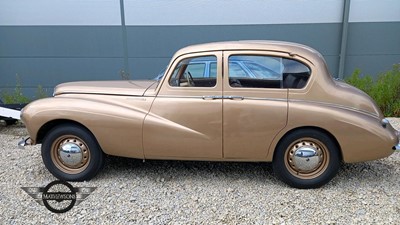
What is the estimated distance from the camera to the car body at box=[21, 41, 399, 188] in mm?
3291

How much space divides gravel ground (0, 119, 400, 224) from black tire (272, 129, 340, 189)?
0.13 meters

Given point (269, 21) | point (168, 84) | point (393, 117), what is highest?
point (269, 21)

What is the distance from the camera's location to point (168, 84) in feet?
11.6

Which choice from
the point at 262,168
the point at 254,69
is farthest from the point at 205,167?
the point at 254,69

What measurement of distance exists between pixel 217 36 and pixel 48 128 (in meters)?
5.46

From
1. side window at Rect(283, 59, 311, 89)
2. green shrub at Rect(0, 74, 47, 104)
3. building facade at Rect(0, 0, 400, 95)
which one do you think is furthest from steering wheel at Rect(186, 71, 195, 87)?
green shrub at Rect(0, 74, 47, 104)

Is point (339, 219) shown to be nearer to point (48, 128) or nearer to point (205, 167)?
point (205, 167)

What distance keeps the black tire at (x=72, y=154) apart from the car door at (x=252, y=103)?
1.52 metres

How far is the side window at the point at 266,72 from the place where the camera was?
3383mm

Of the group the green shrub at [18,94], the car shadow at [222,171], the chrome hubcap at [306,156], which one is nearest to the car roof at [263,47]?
the chrome hubcap at [306,156]

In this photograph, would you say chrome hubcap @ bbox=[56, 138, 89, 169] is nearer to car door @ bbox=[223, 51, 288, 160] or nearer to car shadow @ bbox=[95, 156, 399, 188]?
car shadow @ bbox=[95, 156, 399, 188]

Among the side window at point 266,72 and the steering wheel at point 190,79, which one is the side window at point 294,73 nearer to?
the side window at point 266,72

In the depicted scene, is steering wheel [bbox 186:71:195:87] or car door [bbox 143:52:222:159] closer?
car door [bbox 143:52:222:159]

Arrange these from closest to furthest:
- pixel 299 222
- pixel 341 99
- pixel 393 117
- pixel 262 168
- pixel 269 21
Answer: pixel 299 222
pixel 341 99
pixel 262 168
pixel 393 117
pixel 269 21
